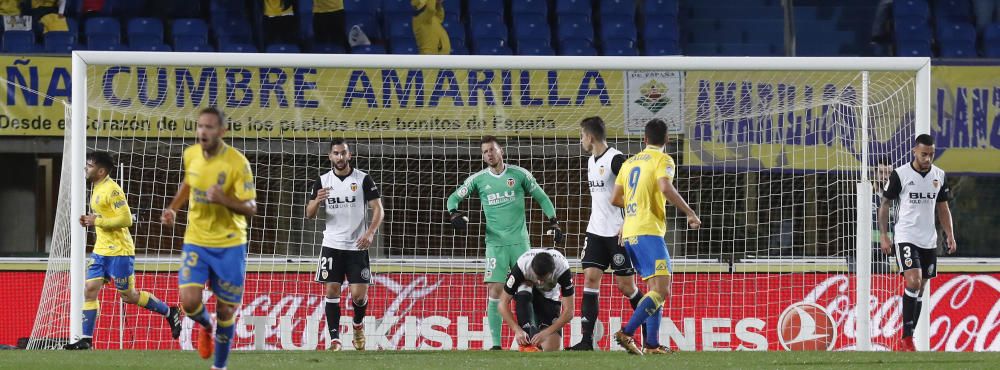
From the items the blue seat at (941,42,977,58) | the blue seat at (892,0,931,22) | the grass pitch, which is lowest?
the grass pitch

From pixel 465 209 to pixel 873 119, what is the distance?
4530 millimetres

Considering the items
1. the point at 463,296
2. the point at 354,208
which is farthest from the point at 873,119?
the point at 354,208

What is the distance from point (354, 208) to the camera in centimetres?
1102

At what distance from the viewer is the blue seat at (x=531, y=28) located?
17.0m

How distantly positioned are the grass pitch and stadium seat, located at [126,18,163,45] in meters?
6.84

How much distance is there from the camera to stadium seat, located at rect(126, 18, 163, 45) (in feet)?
54.0

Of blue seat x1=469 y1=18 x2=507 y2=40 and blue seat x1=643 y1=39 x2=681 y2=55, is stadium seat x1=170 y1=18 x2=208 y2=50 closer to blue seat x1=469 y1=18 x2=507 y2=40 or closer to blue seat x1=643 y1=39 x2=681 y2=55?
blue seat x1=469 y1=18 x2=507 y2=40

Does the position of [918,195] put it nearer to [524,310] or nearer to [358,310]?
[524,310]

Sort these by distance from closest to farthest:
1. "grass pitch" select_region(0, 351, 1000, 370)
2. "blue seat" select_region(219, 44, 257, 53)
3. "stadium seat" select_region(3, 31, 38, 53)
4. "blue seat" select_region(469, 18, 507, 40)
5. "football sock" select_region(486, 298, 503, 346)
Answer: "grass pitch" select_region(0, 351, 1000, 370), "football sock" select_region(486, 298, 503, 346), "stadium seat" select_region(3, 31, 38, 53), "blue seat" select_region(219, 44, 257, 53), "blue seat" select_region(469, 18, 507, 40)

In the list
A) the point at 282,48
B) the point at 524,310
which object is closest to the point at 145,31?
the point at 282,48

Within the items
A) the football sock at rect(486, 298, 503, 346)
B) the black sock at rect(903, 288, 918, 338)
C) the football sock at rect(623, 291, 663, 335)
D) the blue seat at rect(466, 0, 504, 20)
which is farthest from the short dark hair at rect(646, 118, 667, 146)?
the blue seat at rect(466, 0, 504, 20)

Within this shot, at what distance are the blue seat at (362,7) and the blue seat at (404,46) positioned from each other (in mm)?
695

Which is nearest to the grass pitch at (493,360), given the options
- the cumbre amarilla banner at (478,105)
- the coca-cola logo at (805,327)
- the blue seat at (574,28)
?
the coca-cola logo at (805,327)

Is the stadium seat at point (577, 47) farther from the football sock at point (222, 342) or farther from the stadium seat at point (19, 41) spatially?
the football sock at point (222, 342)
